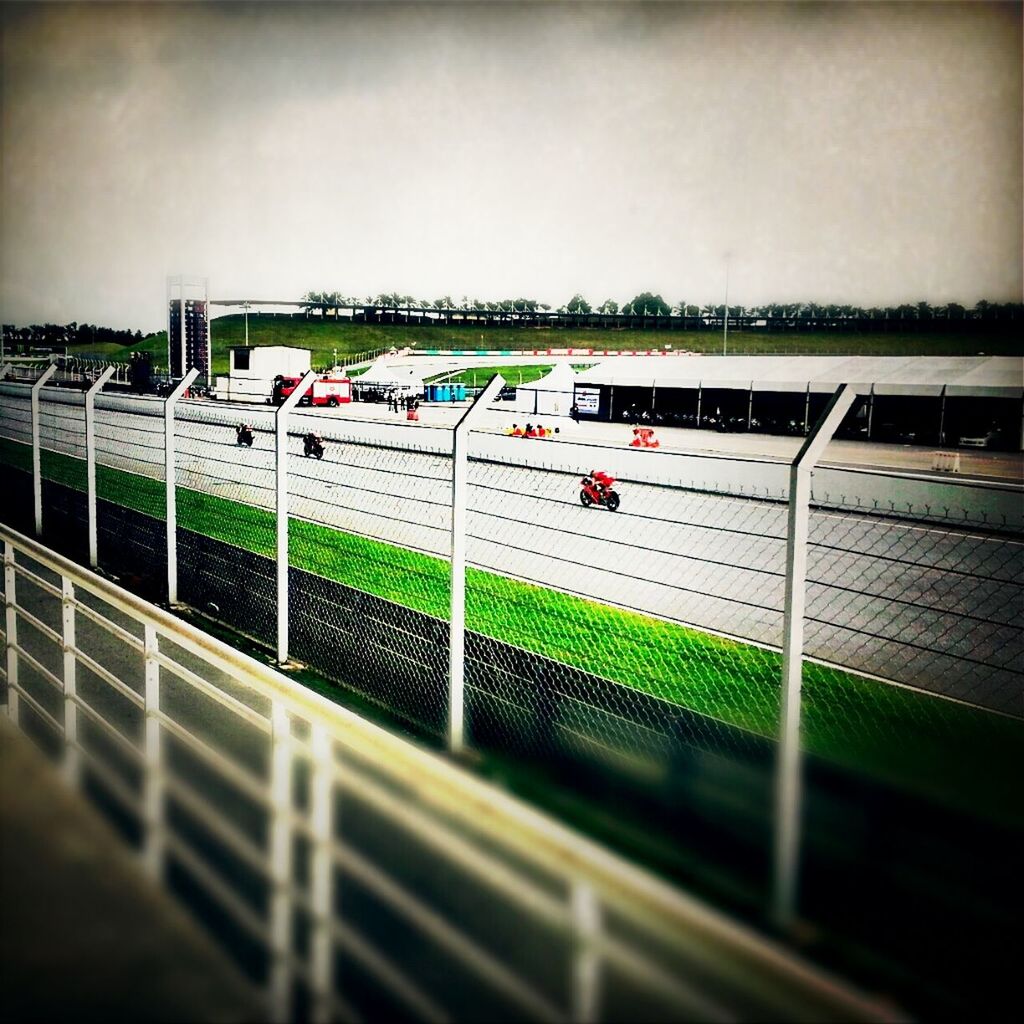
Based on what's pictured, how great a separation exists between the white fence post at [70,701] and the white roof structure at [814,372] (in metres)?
22.0

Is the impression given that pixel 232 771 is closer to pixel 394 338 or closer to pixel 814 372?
pixel 814 372

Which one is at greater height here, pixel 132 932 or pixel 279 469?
pixel 279 469

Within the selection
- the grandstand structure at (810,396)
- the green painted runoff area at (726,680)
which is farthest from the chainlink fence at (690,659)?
the grandstand structure at (810,396)

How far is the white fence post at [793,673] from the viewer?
2.90 meters

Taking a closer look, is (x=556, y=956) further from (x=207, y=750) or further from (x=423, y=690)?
(x=423, y=690)

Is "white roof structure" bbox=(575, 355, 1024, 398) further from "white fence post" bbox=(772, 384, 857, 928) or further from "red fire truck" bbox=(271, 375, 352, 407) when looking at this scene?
"white fence post" bbox=(772, 384, 857, 928)

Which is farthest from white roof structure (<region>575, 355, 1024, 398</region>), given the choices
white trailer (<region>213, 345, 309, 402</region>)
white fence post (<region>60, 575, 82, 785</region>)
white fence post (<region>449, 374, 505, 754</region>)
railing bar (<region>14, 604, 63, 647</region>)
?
white fence post (<region>60, 575, 82, 785</region>)

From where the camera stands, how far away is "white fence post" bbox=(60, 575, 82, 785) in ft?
10.1

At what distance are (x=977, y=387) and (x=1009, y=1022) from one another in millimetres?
25775

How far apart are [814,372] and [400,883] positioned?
99.9 ft

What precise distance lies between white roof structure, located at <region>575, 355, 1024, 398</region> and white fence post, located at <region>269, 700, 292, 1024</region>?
22.7 meters

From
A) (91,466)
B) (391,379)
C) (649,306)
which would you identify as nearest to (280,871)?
(91,466)

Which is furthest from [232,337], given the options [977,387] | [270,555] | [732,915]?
[732,915]

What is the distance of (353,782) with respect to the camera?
69.8 inches
